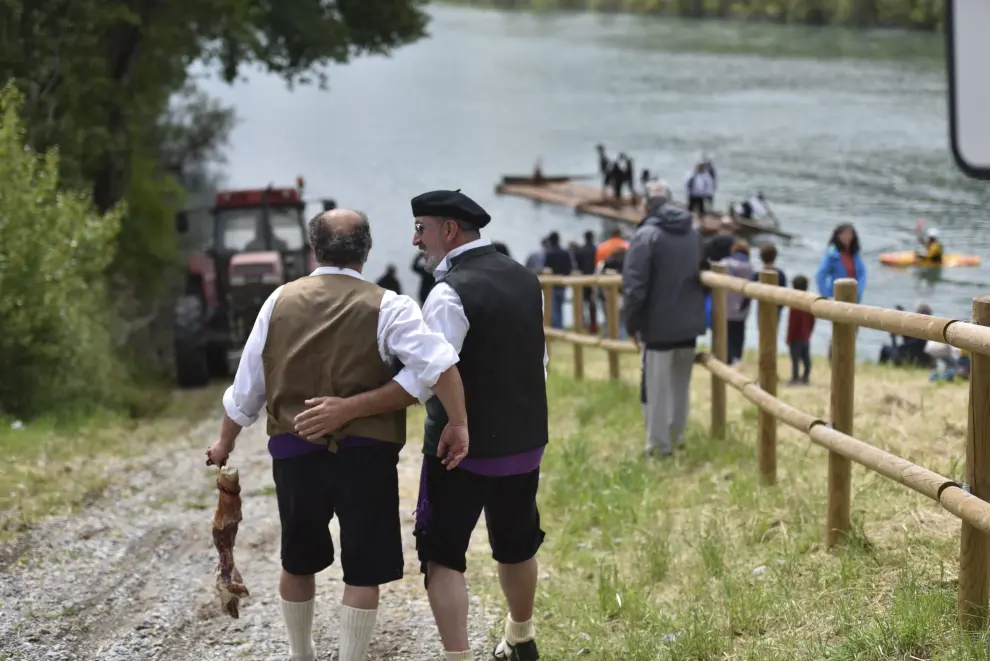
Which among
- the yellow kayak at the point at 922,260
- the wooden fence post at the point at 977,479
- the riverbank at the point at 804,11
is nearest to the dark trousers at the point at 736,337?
the wooden fence post at the point at 977,479

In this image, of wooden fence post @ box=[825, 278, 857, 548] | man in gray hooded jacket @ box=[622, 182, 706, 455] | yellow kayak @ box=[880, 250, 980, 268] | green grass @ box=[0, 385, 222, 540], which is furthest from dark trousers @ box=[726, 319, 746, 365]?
yellow kayak @ box=[880, 250, 980, 268]

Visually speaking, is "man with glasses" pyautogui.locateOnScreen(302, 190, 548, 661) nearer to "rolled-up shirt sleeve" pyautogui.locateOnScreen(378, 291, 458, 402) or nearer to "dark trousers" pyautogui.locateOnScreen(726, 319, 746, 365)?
"rolled-up shirt sleeve" pyautogui.locateOnScreen(378, 291, 458, 402)

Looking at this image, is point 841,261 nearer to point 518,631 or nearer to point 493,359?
point 518,631

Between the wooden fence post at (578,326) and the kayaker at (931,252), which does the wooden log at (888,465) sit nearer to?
the wooden fence post at (578,326)

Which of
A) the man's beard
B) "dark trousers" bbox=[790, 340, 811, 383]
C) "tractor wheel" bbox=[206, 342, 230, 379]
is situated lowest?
"tractor wheel" bbox=[206, 342, 230, 379]

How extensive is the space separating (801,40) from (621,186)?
3421 centimetres

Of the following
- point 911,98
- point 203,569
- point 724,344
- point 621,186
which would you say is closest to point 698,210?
point 621,186

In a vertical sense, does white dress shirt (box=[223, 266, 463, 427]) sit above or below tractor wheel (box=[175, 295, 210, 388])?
above

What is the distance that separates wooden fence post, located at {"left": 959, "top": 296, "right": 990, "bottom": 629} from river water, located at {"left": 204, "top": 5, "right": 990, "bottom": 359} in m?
21.7

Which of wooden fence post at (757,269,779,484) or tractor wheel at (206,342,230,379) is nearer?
wooden fence post at (757,269,779,484)

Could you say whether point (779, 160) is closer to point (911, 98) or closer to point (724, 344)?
point (911, 98)

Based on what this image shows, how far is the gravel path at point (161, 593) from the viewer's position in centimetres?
538

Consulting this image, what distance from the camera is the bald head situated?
14.5ft

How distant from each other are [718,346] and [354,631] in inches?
176
